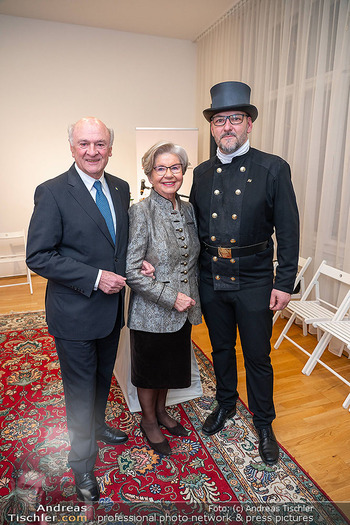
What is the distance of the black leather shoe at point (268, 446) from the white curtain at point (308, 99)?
5.53ft

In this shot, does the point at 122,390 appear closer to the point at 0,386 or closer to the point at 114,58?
the point at 0,386

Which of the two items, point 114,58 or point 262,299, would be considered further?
point 114,58

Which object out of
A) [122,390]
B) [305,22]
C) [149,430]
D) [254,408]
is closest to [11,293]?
[122,390]

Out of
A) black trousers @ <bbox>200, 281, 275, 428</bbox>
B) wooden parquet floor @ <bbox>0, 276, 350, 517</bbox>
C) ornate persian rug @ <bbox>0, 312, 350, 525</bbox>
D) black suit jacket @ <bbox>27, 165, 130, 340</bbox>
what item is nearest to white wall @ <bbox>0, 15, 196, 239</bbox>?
wooden parquet floor @ <bbox>0, 276, 350, 517</bbox>

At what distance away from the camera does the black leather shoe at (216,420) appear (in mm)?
2186

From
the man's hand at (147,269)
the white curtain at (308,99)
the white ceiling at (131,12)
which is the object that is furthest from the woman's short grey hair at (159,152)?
the white ceiling at (131,12)

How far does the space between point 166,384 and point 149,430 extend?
13.2 inches

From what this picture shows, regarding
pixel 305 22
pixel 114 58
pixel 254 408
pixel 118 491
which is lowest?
pixel 118 491

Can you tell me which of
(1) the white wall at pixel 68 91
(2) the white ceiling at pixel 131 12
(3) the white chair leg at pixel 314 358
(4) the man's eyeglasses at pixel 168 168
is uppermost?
(2) the white ceiling at pixel 131 12

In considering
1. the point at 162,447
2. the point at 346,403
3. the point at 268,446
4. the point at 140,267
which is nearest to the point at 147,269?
the point at 140,267

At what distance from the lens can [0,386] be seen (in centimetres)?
270

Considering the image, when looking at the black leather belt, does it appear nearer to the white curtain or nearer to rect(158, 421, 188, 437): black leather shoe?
rect(158, 421, 188, 437): black leather shoe

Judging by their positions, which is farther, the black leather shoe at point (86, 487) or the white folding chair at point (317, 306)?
the white folding chair at point (317, 306)

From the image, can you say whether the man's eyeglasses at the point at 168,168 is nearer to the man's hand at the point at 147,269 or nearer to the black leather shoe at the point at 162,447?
the man's hand at the point at 147,269
